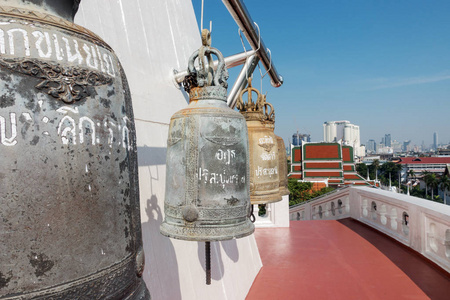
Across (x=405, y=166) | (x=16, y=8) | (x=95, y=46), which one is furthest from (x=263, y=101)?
(x=405, y=166)

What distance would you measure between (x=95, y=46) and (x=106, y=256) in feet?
2.69

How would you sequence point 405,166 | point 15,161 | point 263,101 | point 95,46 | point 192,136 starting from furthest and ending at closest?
point 405,166
point 263,101
point 192,136
point 95,46
point 15,161

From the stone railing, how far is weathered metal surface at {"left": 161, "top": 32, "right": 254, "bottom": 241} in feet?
15.1

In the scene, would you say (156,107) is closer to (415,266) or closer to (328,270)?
(328,270)

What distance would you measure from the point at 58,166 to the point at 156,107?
2.75 meters

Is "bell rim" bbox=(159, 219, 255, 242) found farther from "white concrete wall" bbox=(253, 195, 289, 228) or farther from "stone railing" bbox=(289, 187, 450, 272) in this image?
"white concrete wall" bbox=(253, 195, 289, 228)

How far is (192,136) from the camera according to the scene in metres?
2.19

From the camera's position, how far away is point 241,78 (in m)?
5.87

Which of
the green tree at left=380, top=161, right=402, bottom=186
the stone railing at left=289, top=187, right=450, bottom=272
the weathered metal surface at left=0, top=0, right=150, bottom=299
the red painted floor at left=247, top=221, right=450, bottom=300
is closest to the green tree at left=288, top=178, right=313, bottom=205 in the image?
the stone railing at left=289, top=187, right=450, bottom=272

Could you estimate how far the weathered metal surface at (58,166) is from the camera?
3.09 ft

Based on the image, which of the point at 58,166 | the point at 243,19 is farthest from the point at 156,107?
the point at 58,166

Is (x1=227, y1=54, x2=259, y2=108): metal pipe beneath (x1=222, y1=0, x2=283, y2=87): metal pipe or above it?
beneath

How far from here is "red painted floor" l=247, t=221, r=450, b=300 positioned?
516 centimetres

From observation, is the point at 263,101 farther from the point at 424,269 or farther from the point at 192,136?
the point at 424,269
